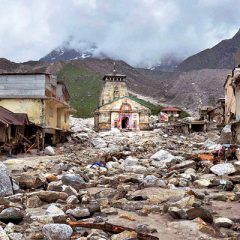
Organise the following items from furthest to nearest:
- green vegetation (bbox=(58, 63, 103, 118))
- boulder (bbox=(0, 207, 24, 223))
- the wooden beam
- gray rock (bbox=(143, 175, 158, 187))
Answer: green vegetation (bbox=(58, 63, 103, 118))
gray rock (bbox=(143, 175, 158, 187))
boulder (bbox=(0, 207, 24, 223))
the wooden beam

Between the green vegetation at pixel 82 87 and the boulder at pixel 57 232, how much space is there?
83.2 metres

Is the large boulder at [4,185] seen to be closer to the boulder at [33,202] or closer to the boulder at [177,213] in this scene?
the boulder at [33,202]

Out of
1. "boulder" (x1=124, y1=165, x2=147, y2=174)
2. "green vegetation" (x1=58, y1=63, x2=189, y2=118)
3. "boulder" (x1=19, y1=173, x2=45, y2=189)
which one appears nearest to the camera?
"boulder" (x1=19, y1=173, x2=45, y2=189)

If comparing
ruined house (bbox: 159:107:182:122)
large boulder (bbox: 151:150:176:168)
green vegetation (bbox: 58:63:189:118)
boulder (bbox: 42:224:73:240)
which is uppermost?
green vegetation (bbox: 58:63:189:118)

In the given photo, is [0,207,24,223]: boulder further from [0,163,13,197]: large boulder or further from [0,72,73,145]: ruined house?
[0,72,73,145]: ruined house

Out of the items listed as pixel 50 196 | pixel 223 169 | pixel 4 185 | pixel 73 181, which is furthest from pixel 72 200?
pixel 223 169

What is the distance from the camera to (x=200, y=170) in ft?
54.0

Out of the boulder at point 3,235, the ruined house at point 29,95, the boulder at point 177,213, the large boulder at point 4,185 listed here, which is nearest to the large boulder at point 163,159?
the large boulder at point 4,185

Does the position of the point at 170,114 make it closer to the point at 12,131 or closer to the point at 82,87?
the point at 12,131

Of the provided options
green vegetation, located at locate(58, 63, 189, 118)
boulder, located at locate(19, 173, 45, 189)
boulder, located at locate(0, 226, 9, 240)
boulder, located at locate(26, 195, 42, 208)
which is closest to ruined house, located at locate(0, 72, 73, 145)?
boulder, located at locate(19, 173, 45, 189)

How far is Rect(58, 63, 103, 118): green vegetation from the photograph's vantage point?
330 feet

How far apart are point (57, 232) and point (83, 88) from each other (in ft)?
392

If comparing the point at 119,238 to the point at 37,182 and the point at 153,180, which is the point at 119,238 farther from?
the point at 153,180

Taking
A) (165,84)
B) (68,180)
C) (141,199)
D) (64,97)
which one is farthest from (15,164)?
(165,84)
